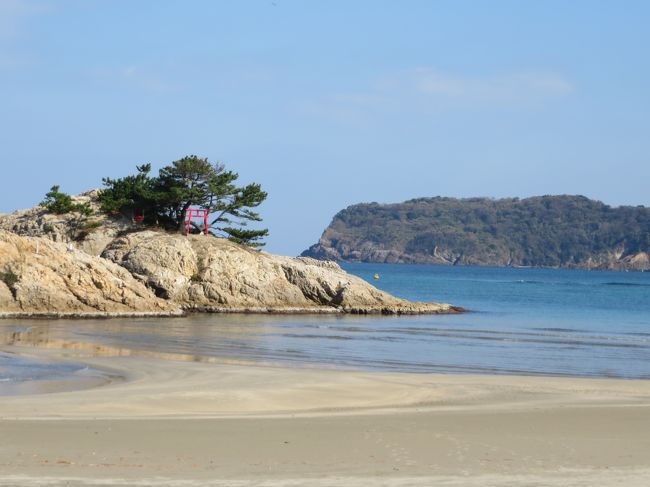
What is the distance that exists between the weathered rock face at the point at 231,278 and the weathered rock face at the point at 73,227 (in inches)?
48.2

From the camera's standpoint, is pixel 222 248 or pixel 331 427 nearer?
pixel 331 427

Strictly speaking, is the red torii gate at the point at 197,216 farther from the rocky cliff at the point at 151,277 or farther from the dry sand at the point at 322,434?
the dry sand at the point at 322,434

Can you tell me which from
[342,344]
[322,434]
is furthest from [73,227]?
[322,434]

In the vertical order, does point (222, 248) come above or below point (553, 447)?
above

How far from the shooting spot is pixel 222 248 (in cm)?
4862

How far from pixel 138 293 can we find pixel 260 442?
30982 millimetres

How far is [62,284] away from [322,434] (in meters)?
29.1

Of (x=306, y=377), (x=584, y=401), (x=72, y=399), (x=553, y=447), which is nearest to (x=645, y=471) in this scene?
(x=553, y=447)

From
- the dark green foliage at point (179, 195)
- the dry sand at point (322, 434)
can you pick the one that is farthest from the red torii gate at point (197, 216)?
the dry sand at point (322, 434)

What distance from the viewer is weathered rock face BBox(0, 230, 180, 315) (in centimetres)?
3900

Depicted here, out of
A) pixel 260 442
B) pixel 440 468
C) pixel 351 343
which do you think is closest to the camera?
pixel 440 468

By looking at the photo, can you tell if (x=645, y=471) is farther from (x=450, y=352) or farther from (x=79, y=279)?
(x=79, y=279)

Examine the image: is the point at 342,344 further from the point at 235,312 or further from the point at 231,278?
the point at 231,278

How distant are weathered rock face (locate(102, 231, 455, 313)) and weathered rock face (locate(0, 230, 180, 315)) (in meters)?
2.70
